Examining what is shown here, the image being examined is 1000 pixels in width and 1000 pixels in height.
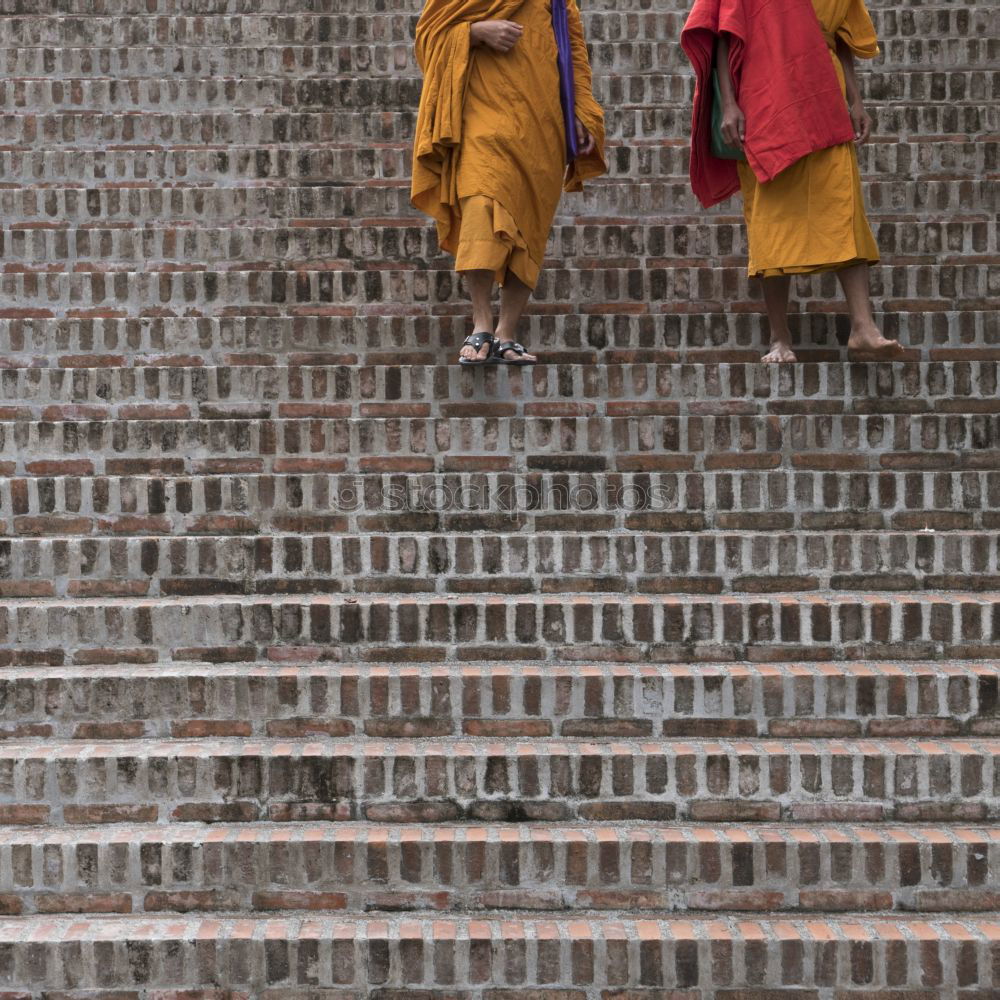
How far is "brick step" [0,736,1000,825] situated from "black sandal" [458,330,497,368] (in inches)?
55.3

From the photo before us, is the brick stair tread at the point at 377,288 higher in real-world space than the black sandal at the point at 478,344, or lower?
higher

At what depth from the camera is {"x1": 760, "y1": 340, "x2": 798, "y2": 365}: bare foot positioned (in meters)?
4.97

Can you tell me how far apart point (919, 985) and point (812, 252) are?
237 cm

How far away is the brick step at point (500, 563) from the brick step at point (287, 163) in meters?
2.36

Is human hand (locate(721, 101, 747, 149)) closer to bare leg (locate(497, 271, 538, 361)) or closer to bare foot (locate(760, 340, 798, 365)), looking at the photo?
bare foot (locate(760, 340, 798, 365))

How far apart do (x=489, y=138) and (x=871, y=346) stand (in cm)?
143

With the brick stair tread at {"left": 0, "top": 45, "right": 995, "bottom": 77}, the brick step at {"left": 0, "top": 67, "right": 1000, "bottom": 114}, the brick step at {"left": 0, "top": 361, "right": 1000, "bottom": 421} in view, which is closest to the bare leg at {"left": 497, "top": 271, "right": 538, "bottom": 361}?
the brick step at {"left": 0, "top": 361, "right": 1000, "bottom": 421}

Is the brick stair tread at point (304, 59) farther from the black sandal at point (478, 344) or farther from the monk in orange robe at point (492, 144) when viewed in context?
the black sandal at point (478, 344)

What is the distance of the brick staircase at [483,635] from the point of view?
3.65 meters

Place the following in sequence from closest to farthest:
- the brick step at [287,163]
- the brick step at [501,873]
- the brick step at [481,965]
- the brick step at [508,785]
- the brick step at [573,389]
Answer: the brick step at [481,965]
the brick step at [501,873]
the brick step at [508,785]
the brick step at [573,389]
the brick step at [287,163]

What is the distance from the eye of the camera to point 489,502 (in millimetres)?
4484

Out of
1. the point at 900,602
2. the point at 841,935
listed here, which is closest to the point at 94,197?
the point at 900,602

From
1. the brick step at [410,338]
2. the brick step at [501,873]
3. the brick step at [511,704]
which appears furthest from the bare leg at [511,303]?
the brick step at [501,873]

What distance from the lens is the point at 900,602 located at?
13.6ft
